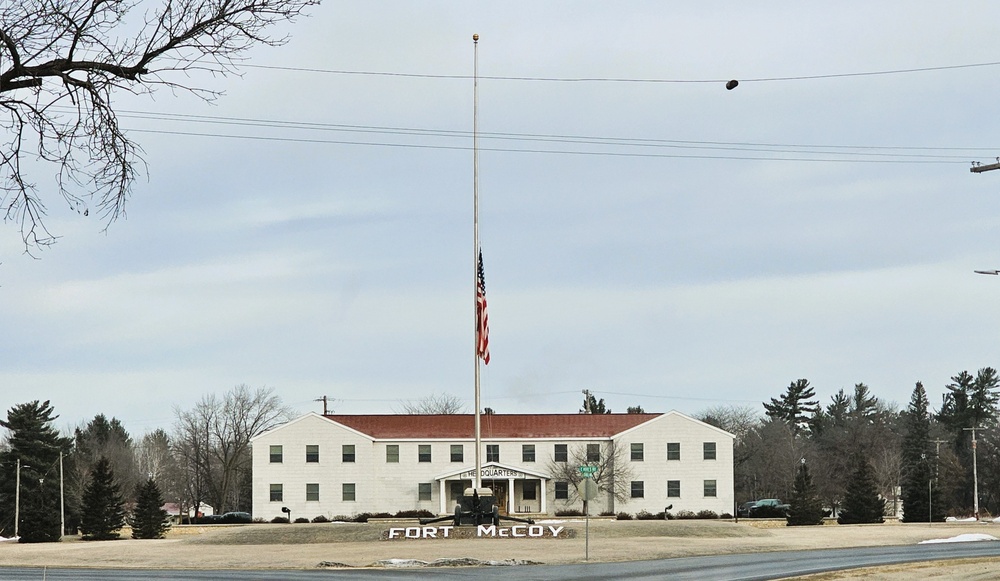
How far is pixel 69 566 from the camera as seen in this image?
127 feet

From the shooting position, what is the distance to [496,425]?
3327 inches

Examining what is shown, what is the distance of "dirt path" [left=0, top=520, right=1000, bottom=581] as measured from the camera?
3809 cm

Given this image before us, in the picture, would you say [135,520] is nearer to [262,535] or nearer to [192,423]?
[262,535]

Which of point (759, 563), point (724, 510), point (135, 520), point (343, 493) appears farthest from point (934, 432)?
point (759, 563)

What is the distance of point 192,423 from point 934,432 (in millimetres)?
80817

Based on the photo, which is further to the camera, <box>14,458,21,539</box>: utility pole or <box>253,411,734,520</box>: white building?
<box>253,411,734,520</box>: white building

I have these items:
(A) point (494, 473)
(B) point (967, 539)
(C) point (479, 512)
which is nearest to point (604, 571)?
(C) point (479, 512)

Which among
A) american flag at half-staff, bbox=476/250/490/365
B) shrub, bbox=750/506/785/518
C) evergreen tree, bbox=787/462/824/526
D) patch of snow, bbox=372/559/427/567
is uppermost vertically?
american flag at half-staff, bbox=476/250/490/365

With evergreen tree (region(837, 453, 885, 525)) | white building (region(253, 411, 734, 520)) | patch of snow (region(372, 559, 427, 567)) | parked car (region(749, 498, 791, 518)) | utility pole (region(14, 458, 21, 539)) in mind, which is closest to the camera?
patch of snow (region(372, 559, 427, 567))

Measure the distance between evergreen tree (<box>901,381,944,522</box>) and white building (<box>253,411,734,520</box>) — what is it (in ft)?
39.7

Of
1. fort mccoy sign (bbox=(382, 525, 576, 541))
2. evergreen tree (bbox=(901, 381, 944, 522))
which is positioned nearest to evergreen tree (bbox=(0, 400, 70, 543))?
fort mccoy sign (bbox=(382, 525, 576, 541))

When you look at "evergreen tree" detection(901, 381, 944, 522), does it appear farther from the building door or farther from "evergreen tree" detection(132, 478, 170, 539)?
"evergreen tree" detection(132, 478, 170, 539)

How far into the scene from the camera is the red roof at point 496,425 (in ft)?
270

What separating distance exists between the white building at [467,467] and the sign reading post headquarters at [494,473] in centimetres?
10
